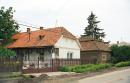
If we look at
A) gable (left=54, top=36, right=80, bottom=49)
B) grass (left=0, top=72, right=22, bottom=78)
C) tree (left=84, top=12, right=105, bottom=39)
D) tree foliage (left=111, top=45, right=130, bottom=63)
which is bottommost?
grass (left=0, top=72, right=22, bottom=78)

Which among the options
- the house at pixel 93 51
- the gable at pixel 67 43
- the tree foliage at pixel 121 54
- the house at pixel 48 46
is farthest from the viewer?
the tree foliage at pixel 121 54

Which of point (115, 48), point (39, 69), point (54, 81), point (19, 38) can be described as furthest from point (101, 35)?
point (54, 81)

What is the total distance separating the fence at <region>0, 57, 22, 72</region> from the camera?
26.6 m

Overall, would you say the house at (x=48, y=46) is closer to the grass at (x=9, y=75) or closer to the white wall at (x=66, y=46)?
the white wall at (x=66, y=46)

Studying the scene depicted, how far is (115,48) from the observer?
59781 millimetres

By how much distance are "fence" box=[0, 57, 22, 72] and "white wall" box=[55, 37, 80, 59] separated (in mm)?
13269

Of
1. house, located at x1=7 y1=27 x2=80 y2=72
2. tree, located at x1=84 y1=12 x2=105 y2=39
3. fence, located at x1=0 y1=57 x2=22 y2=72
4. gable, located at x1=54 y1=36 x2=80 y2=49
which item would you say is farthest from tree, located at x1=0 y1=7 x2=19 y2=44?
tree, located at x1=84 y1=12 x2=105 y2=39

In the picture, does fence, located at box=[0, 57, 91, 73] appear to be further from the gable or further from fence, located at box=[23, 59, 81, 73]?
the gable

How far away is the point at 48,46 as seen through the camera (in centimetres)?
4116

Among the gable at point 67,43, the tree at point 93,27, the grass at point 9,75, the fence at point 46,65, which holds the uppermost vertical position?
the tree at point 93,27

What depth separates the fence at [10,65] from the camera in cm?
2664

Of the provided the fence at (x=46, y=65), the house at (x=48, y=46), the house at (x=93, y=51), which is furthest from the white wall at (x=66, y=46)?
the house at (x=93, y=51)

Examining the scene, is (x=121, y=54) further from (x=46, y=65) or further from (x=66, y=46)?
(x=46, y=65)

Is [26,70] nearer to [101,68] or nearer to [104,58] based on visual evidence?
[101,68]
